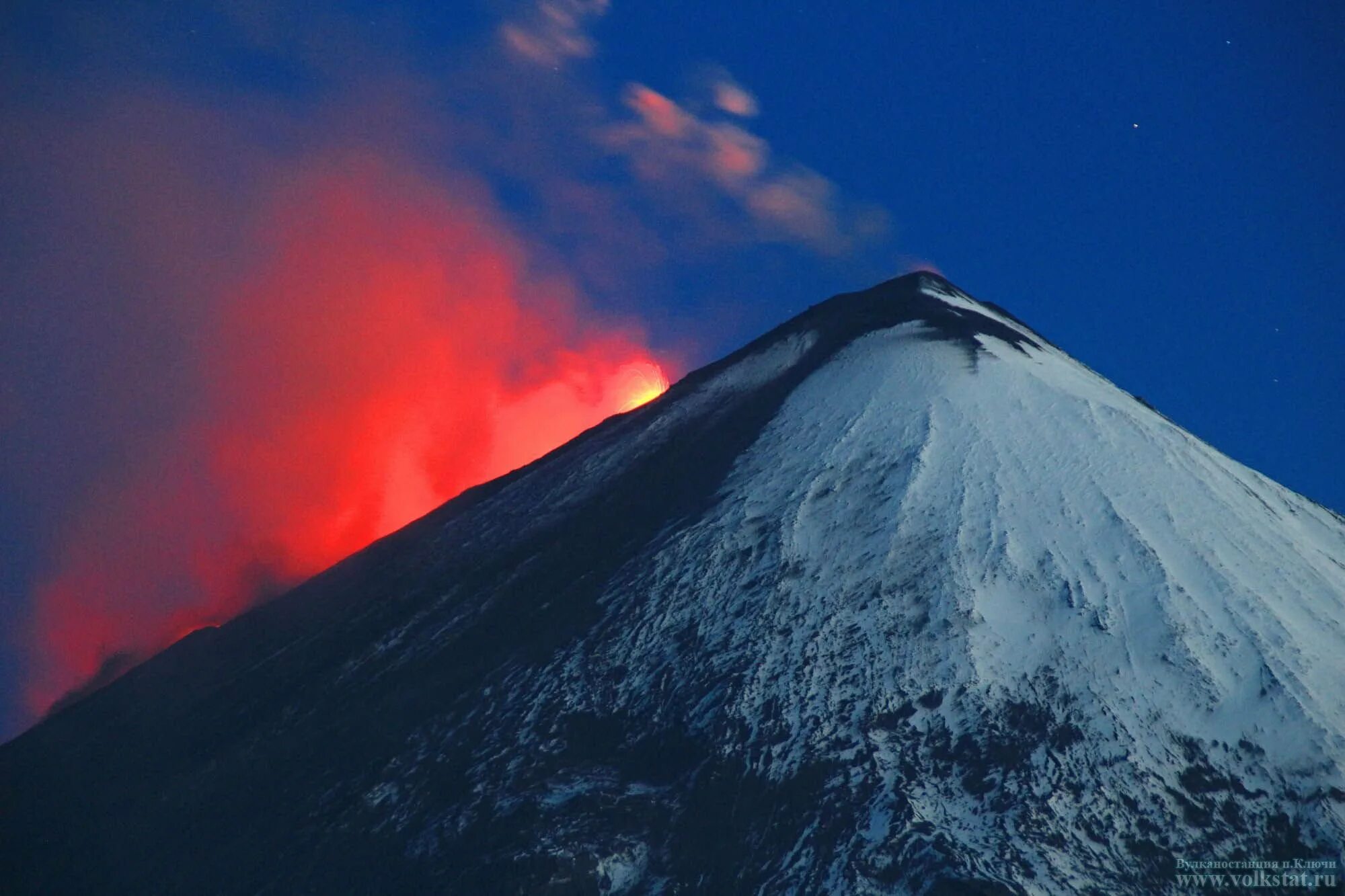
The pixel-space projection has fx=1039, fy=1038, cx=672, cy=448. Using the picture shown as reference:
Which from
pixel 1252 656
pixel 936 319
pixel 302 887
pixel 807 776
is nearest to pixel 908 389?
pixel 936 319

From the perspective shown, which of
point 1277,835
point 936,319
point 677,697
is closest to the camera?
point 1277,835

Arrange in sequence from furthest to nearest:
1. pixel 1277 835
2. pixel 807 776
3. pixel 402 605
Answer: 1. pixel 402 605
2. pixel 807 776
3. pixel 1277 835

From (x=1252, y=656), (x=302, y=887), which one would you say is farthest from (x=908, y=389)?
(x=302, y=887)

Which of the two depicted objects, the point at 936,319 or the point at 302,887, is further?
the point at 936,319

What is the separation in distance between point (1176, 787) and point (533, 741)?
1562 cm

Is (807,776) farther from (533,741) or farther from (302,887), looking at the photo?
(302,887)

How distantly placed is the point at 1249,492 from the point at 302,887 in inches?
1297

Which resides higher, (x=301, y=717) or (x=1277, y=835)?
(x=301, y=717)

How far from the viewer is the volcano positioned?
2220 centimetres

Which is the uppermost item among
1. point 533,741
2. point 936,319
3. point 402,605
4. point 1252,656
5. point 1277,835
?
point 936,319

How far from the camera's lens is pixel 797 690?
2689 centimetres

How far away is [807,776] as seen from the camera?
23.9 meters

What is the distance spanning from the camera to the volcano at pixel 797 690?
2220cm

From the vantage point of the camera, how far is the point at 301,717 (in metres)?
34.4
